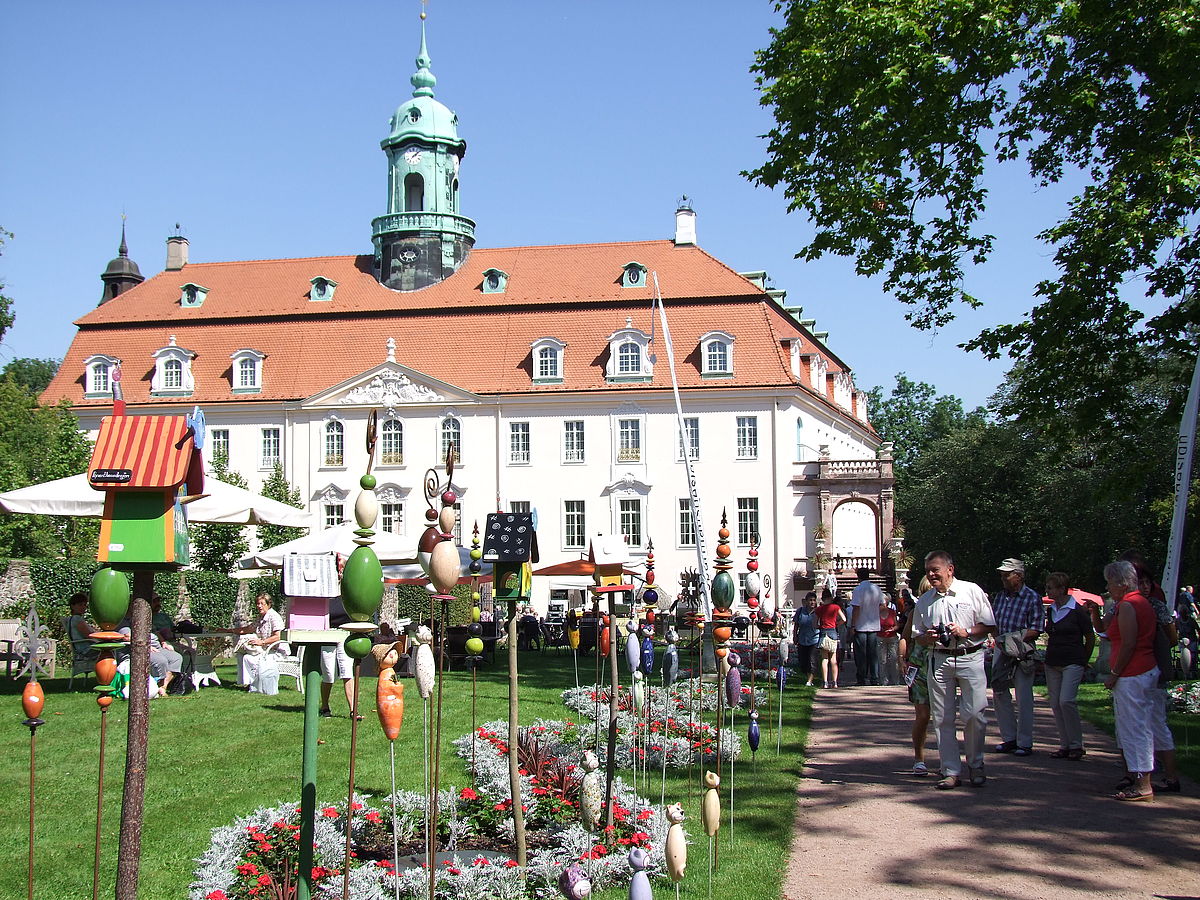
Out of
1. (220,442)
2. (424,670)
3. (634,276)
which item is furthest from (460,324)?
(424,670)

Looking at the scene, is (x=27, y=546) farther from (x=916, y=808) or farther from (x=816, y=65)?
(x=916, y=808)

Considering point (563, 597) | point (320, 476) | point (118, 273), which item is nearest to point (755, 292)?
point (563, 597)

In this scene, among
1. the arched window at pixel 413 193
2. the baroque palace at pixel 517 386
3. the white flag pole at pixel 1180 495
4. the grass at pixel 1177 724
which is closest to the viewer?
the white flag pole at pixel 1180 495

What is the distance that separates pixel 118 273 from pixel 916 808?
55224mm

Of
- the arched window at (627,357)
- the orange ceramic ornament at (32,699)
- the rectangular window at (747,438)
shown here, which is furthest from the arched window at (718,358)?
the orange ceramic ornament at (32,699)

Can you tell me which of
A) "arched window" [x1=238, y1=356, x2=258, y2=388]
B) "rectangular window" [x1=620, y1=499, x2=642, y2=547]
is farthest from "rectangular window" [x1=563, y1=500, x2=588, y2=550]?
"arched window" [x1=238, y1=356, x2=258, y2=388]

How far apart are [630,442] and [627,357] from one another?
318 centimetres

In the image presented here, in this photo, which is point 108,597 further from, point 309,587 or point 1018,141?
point 1018,141

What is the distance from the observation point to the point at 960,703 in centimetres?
979

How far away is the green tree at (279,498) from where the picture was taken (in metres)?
37.8

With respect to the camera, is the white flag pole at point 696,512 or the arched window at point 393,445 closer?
the white flag pole at point 696,512

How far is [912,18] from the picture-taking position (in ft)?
49.7

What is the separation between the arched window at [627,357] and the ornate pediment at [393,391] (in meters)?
6.78

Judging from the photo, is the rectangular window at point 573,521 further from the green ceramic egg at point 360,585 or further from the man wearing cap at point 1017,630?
the green ceramic egg at point 360,585
